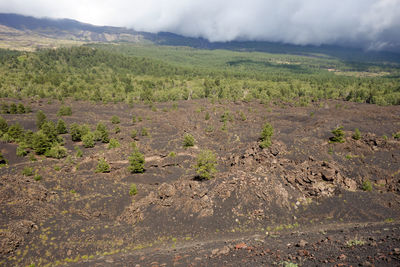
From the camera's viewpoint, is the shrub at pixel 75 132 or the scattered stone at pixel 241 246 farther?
the shrub at pixel 75 132

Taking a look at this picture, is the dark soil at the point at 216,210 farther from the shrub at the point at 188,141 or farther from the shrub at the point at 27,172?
the shrub at the point at 188,141

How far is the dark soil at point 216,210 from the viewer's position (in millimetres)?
18609

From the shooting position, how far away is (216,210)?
85.9 feet

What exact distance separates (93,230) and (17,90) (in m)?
131

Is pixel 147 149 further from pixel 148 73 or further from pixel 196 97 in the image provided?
pixel 148 73

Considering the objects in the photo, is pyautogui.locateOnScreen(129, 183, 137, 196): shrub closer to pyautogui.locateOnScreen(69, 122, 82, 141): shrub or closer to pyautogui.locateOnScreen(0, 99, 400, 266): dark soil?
pyautogui.locateOnScreen(0, 99, 400, 266): dark soil

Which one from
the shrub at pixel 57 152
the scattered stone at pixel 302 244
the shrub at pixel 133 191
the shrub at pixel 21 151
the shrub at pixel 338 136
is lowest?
the shrub at pixel 21 151

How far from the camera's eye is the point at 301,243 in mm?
18156

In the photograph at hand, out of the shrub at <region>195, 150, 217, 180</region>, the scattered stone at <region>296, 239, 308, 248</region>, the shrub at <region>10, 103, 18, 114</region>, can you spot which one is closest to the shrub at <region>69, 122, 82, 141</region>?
the shrub at <region>195, 150, 217, 180</region>

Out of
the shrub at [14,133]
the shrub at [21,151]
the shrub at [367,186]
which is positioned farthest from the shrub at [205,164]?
the shrub at [14,133]

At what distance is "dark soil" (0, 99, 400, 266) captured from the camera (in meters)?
18.6

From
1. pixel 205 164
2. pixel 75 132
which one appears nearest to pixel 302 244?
pixel 205 164

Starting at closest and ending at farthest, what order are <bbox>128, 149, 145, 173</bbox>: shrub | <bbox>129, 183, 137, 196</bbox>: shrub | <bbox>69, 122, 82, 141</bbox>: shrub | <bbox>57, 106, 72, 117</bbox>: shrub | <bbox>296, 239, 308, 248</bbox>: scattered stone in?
1. <bbox>296, 239, 308, 248</bbox>: scattered stone
2. <bbox>129, 183, 137, 196</bbox>: shrub
3. <bbox>128, 149, 145, 173</bbox>: shrub
4. <bbox>69, 122, 82, 141</bbox>: shrub
5. <bbox>57, 106, 72, 117</bbox>: shrub

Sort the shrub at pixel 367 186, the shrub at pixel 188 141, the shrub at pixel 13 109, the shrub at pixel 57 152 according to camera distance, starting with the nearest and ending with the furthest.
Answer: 1. the shrub at pixel 367 186
2. the shrub at pixel 57 152
3. the shrub at pixel 188 141
4. the shrub at pixel 13 109
